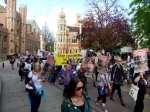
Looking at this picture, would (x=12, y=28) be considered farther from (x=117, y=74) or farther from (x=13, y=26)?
(x=117, y=74)

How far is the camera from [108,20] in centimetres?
3459

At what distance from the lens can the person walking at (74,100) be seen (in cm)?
432

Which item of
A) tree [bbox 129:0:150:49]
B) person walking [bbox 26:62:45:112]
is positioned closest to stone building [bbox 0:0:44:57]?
tree [bbox 129:0:150:49]

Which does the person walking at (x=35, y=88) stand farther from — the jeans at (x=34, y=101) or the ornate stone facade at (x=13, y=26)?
the ornate stone facade at (x=13, y=26)

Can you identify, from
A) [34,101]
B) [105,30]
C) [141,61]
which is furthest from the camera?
[105,30]

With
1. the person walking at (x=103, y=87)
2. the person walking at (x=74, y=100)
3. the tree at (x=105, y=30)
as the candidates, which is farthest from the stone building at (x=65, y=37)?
the person walking at (x=74, y=100)

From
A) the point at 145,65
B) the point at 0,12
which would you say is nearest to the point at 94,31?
the point at 145,65

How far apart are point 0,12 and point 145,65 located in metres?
84.2

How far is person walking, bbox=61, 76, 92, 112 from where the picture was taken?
4.32 metres

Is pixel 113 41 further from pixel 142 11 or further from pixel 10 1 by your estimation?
pixel 10 1

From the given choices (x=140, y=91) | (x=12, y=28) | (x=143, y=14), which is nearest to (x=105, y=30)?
(x=143, y=14)

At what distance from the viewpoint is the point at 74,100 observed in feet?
14.5

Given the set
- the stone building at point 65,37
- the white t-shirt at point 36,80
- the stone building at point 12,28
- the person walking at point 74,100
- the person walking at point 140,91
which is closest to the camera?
the person walking at point 74,100

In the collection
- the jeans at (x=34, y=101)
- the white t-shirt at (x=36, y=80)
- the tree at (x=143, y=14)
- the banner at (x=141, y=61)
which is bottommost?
the jeans at (x=34, y=101)
